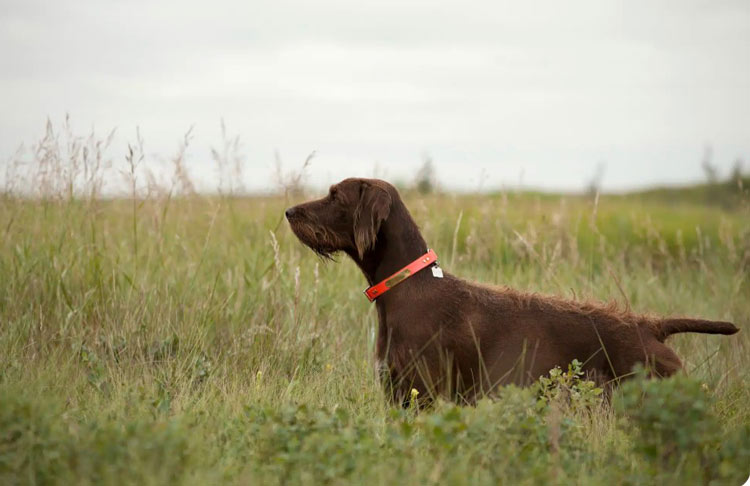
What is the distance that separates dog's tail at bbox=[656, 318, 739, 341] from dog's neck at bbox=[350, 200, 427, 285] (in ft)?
5.09

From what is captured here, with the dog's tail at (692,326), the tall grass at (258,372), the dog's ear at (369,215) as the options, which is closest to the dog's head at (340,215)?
the dog's ear at (369,215)

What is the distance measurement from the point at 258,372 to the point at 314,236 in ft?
3.01

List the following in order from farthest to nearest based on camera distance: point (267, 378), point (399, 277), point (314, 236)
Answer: point (267, 378) → point (314, 236) → point (399, 277)

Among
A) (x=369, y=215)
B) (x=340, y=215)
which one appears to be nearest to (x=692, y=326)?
(x=369, y=215)

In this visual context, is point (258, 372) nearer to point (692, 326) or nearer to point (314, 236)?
point (314, 236)

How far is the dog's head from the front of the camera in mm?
4281

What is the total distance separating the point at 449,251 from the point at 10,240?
15.1 feet

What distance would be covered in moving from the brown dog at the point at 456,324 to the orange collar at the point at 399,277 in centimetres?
4

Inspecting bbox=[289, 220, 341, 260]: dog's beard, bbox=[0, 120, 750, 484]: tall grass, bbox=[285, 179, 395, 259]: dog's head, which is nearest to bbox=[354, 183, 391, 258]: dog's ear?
bbox=[285, 179, 395, 259]: dog's head

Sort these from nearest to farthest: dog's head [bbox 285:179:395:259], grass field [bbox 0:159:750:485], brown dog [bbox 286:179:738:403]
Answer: grass field [bbox 0:159:750:485], brown dog [bbox 286:179:738:403], dog's head [bbox 285:179:395:259]

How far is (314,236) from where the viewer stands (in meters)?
4.35

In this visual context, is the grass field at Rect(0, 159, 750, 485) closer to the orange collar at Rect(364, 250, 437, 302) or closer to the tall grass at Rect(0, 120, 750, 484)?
the tall grass at Rect(0, 120, 750, 484)

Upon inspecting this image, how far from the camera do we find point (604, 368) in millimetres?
4262

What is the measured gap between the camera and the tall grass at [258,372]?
2982mm
